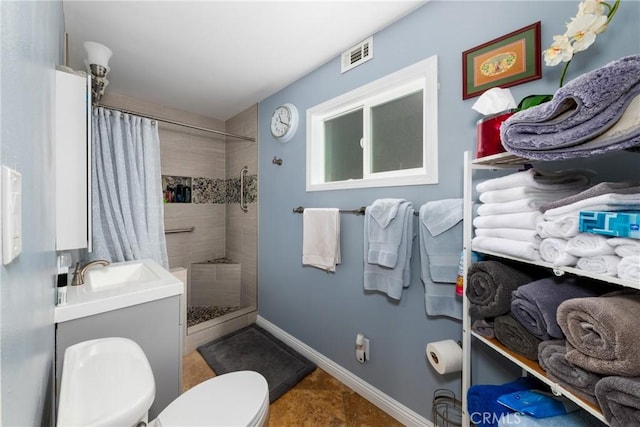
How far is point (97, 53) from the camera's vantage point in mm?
1562

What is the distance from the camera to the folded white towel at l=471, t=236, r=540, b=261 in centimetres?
74

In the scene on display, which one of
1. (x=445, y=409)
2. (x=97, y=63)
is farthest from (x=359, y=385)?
(x=97, y=63)

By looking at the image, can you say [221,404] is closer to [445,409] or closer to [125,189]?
[445,409]

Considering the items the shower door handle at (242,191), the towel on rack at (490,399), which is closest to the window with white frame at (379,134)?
the towel on rack at (490,399)

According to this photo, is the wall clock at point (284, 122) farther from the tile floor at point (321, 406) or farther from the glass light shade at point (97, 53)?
the tile floor at point (321, 406)

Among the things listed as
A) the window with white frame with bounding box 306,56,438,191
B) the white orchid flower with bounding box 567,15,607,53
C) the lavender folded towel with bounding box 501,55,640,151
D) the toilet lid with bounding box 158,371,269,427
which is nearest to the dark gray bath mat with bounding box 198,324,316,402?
the toilet lid with bounding box 158,371,269,427

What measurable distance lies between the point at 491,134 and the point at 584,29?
336 millimetres

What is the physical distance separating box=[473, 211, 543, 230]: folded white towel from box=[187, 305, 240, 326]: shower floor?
2.50 metres

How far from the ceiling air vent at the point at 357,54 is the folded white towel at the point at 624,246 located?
1.42 m

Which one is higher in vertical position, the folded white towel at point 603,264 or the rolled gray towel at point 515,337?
the folded white towel at point 603,264

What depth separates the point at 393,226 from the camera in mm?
1314

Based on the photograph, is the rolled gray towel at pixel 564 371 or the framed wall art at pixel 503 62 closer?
the rolled gray towel at pixel 564 371

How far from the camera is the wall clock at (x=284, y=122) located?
6.54 feet

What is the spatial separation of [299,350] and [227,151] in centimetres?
230
